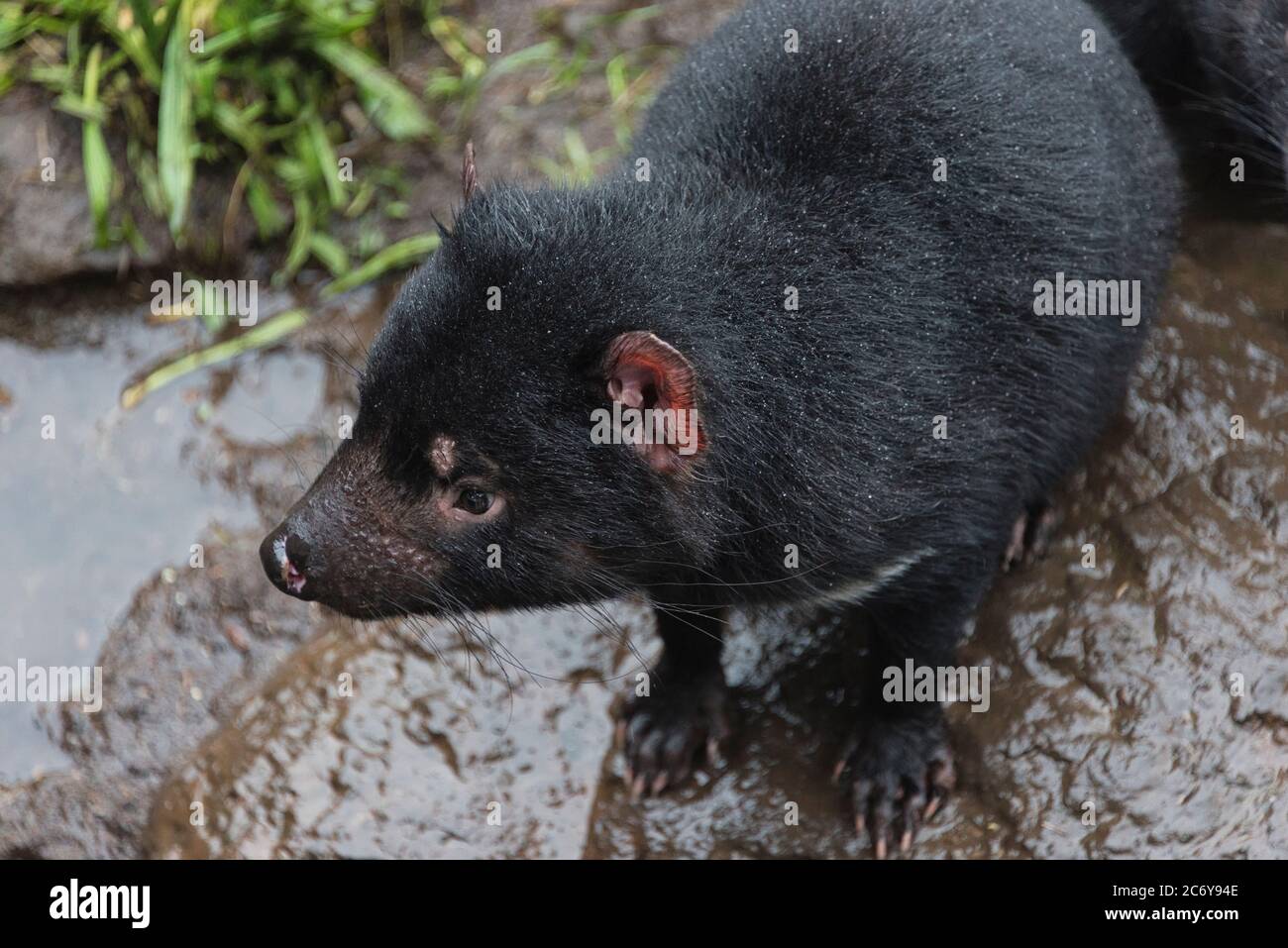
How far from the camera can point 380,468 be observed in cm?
360

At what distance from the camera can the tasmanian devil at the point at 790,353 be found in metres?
3.44

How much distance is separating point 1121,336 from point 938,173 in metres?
0.97

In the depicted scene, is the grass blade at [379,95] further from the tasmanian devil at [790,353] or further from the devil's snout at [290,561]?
the devil's snout at [290,561]

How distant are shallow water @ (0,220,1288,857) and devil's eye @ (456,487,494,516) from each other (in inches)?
25.4

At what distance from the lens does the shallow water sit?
4348 mm

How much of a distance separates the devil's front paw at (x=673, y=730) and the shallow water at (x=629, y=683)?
0.08m

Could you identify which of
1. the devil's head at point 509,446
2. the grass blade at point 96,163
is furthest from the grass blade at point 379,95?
the devil's head at point 509,446

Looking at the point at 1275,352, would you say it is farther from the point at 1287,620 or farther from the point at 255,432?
the point at 255,432

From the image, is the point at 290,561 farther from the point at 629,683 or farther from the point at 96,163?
the point at 96,163

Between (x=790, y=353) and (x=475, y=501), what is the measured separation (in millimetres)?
892

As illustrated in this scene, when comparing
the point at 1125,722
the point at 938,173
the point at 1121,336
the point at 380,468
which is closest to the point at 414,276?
the point at 380,468

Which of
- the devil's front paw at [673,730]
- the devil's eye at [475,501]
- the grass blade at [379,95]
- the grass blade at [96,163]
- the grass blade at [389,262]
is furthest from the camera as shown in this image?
the grass blade at [379,95]

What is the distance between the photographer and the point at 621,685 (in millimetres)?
4945

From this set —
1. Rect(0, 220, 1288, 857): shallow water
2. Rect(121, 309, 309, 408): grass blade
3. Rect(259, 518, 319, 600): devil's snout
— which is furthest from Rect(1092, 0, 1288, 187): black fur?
Rect(259, 518, 319, 600): devil's snout
